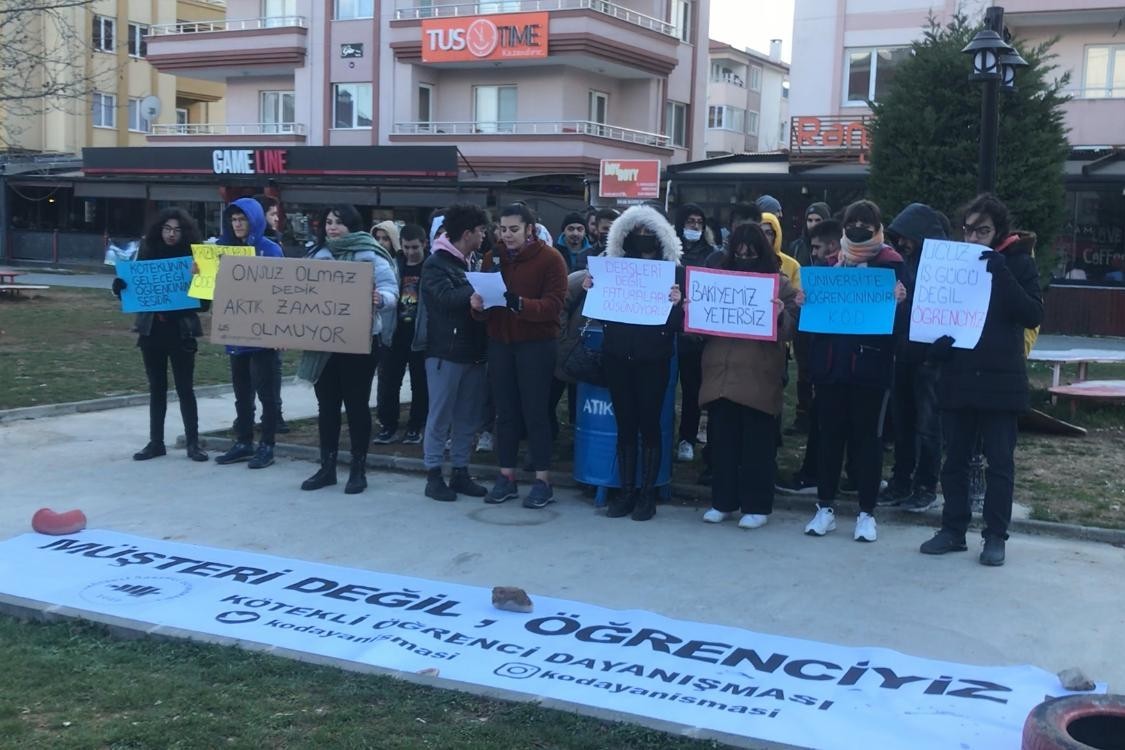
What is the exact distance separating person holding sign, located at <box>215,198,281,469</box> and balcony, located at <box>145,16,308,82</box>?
97.5 ft

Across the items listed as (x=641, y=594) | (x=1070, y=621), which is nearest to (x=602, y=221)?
(x=641, y=594)

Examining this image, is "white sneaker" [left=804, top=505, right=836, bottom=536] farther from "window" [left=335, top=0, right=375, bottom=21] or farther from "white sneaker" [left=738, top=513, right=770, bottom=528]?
"window" [left=335, top=0, right=375, bottom=21]

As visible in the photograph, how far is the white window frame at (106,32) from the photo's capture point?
43.5 m

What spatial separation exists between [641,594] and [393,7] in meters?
32.4

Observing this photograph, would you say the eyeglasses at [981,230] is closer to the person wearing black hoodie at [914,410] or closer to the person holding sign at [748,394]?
the person wearing black hoodie at [914,410]

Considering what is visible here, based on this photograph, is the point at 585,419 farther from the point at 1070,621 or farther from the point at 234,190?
the point at 234,190

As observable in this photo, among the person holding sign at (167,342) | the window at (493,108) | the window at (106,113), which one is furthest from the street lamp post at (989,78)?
the window at (106,113)

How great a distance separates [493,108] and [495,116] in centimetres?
25

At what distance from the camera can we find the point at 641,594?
604cm

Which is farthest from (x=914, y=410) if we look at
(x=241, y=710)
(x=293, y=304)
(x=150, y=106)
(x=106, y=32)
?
(x=106, y=32)

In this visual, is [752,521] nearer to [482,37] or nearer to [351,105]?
[482,37]

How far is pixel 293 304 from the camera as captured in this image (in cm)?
845

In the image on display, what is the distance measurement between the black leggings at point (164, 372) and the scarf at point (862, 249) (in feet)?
17.0

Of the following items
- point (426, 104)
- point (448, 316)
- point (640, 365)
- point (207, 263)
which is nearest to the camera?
point (640, 365)
